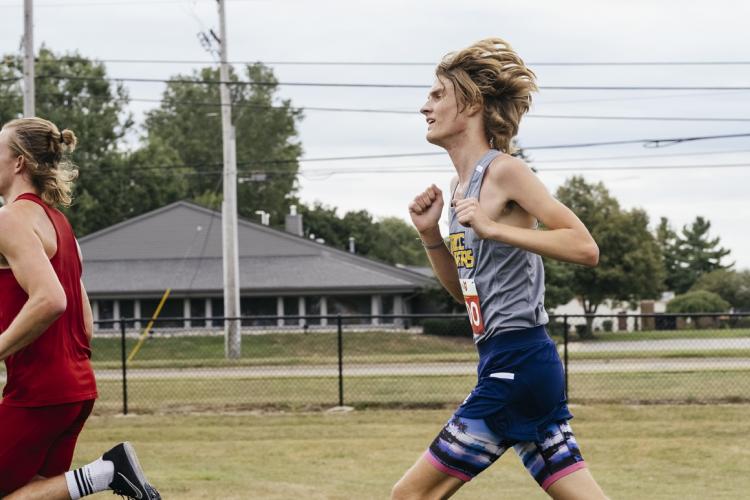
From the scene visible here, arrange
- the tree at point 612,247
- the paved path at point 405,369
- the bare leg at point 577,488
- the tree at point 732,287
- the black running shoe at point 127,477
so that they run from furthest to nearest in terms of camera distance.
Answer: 1. the tree at point 732,287
2. the tree at point 612,247
3. the paved path at point 405,369
4. the black running shoe at point 127,477
5. the bare leg at point 577,488

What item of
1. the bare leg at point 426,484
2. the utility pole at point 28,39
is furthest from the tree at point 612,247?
the bare leg at point 426,484

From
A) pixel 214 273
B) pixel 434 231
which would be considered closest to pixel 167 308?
pixel 214 273

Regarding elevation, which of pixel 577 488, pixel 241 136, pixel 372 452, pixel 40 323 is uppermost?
pixel 241 136

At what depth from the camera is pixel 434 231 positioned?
165 inches

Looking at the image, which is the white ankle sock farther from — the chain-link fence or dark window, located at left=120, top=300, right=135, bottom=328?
dark window, located at left=120, top=300, right=135, bottom=328

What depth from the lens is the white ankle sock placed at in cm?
454

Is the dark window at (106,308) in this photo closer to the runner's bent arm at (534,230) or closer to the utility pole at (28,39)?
the utility pole at (28,39)

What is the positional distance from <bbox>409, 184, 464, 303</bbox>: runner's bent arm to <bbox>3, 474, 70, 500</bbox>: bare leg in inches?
70.7

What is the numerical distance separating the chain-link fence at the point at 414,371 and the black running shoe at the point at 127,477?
930 centimetres

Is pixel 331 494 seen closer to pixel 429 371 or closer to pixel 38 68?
pixel 429 371

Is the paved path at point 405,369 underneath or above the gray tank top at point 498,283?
underneath

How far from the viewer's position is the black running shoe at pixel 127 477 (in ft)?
15.8

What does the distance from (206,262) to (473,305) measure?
45550mm

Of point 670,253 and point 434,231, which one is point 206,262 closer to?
point 434,231
